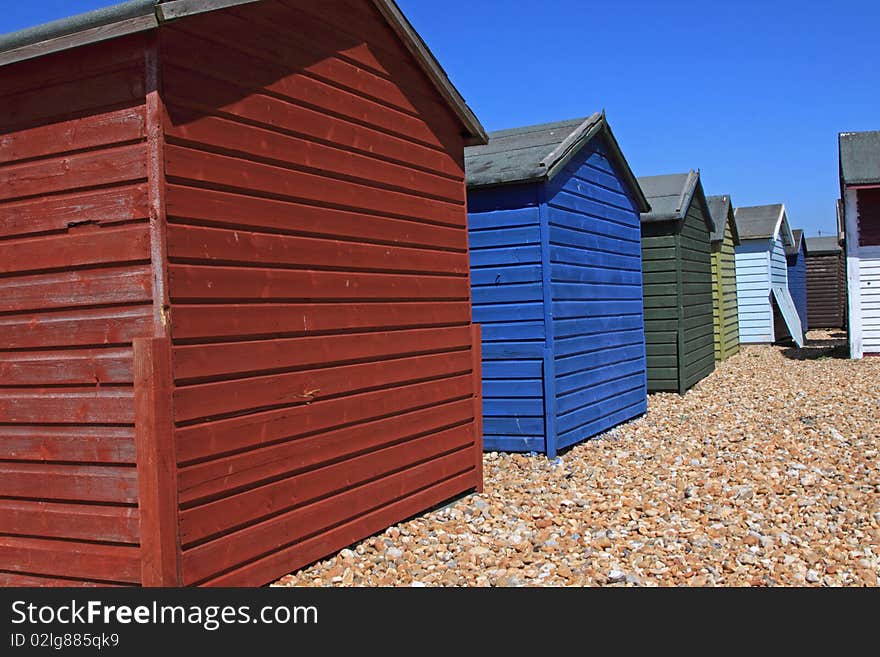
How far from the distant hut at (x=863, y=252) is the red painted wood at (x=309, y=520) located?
13231 millimetres

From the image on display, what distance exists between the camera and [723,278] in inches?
751

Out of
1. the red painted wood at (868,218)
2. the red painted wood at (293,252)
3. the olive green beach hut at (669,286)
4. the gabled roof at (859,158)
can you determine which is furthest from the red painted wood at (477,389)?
the red painted wood at (868,218)

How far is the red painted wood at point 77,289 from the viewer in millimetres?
4137

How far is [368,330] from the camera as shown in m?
5.77

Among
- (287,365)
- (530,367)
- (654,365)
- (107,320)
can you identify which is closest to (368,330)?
(287,365)

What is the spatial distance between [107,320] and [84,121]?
1.06 m

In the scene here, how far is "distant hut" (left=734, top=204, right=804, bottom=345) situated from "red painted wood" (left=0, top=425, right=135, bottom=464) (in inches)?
871

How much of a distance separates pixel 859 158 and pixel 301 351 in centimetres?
1613

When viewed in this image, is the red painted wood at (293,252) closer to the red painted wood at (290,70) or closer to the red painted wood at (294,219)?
the red painted wood at (294,219)

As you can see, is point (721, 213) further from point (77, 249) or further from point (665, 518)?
point (77, 249)

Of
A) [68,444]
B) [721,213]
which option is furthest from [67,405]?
[721,213]

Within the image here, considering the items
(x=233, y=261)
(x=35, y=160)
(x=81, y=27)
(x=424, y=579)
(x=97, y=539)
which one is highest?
(x=81, y=27)

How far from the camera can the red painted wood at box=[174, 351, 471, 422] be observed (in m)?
4.29

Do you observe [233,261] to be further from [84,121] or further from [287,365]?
[84,121]
